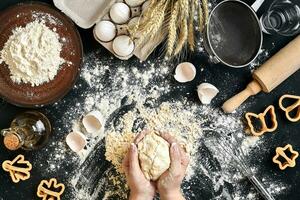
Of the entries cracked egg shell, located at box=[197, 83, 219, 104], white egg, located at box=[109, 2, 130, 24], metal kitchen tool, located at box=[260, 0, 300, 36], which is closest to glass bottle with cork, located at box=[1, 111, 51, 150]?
white egg, located at box=[109, 2, 130, 24]

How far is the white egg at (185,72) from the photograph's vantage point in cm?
153

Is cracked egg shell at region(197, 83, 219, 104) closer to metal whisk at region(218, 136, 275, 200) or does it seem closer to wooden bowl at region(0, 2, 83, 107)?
metal whisk at region(218, 136, 275, 200)

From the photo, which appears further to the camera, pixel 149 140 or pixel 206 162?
pixel 206 162

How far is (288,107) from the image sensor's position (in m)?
1.56

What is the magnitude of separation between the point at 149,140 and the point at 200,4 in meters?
0.43

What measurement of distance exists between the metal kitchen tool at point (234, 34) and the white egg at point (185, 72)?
8cm

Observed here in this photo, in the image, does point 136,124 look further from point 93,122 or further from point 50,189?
point 50,189

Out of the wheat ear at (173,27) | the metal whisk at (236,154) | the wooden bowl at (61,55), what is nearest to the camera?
the wheat ear at (173,27)

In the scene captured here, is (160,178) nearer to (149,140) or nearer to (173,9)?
(149,140)

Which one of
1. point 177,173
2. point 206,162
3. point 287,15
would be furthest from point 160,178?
point 287,15

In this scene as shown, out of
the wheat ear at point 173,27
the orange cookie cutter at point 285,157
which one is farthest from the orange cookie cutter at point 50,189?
the orange cookie cutter at point 285,157

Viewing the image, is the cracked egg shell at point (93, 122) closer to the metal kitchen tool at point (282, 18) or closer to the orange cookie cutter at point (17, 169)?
the orange cookie cutter at point (17, 169)

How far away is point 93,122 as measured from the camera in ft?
5.02

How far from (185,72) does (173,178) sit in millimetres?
336
